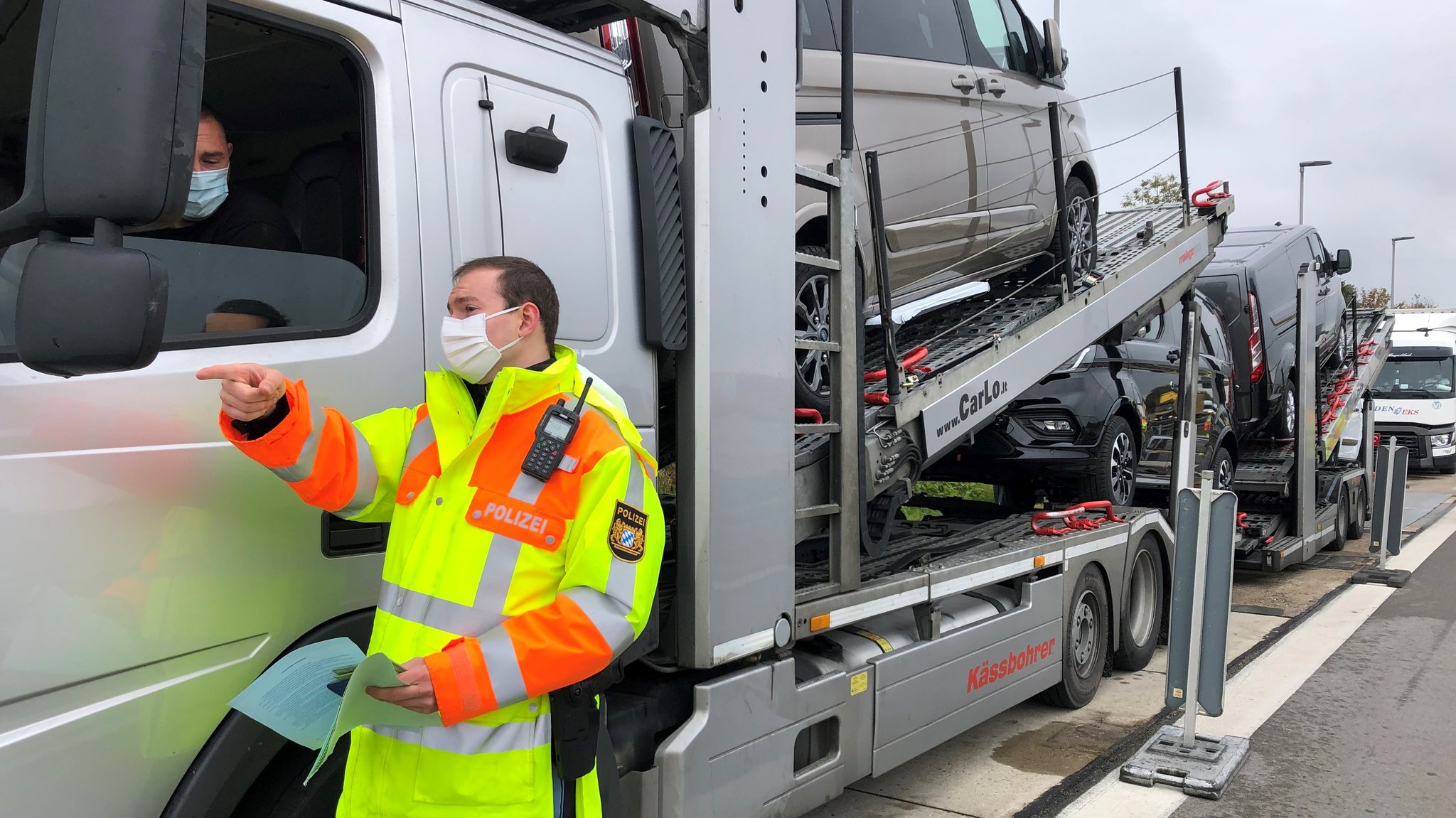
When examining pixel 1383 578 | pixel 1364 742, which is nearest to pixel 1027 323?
pixel 1364 742

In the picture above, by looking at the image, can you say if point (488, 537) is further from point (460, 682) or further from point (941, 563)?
point (941, 563)

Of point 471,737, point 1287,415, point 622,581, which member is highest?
point 622,581

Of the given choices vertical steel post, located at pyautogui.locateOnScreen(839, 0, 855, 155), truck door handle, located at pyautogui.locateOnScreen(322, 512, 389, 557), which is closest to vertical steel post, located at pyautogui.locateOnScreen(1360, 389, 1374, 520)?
vertical steel post, located at pyautogui.locateOnScreen(839, 0, 855, 155)

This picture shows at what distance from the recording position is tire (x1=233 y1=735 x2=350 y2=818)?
2168 millimetres

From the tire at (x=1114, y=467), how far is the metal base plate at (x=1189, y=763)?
6.74ft

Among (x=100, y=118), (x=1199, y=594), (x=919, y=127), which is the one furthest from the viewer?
(x=919, y=127)

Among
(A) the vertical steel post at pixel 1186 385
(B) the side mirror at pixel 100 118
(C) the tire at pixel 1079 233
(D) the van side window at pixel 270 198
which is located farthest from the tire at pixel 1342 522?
(B) the side mirror at pixel 100 118

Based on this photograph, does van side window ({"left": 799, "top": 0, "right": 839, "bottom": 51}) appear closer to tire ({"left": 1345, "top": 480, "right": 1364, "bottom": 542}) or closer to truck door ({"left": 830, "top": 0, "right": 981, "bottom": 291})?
truck door ({"left": 830, "top": 0, "right": 981, "bottom": 291})

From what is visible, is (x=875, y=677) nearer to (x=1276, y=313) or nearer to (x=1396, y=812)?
(x=1396, y=812)

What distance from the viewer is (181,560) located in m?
1.99

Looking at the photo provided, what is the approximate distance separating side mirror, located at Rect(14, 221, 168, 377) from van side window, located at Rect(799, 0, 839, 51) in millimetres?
3352

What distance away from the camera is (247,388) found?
1.92 metres

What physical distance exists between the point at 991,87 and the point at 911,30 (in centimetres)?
72

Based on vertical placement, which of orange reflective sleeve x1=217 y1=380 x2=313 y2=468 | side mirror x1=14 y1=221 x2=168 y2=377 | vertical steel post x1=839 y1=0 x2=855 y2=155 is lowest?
orange reflective sleeve x1=217 y1=380 x2=313 y2=468
